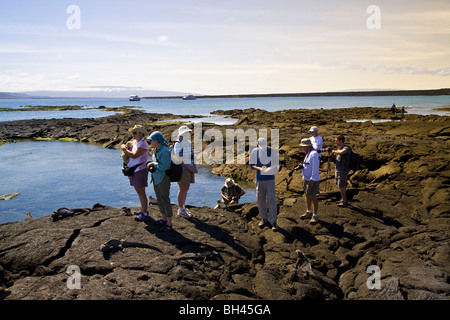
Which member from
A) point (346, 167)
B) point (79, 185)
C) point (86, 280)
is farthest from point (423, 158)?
point (79, 185)

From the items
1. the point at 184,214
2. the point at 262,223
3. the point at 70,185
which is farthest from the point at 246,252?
the point at 70,185

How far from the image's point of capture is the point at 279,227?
816 cm

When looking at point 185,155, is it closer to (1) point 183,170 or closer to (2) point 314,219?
(1) point 183,170

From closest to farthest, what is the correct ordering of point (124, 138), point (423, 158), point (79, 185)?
1. point (423, 158)
2. point (79, 185)
3. point (124, 138)

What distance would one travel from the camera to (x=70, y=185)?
17.3m

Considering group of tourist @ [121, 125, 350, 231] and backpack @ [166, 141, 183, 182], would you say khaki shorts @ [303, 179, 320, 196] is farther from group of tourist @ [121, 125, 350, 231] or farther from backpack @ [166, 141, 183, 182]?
backpack @ [166, 141, 183, 182]

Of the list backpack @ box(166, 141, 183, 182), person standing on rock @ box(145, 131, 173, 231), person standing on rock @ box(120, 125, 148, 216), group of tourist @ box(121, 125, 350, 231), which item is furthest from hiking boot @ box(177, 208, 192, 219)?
backpack @ box(166, 141, 183, 182)

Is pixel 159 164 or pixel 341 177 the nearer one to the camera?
pixel 159 164

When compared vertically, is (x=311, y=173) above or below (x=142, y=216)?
above

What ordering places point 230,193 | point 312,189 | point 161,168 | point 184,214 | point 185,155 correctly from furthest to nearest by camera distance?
point 230,193 < point 184,214 < point 312,189 < point 185,155 < point 161,168

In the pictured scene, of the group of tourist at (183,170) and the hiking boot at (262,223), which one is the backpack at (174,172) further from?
the hiking boot at (262,223)

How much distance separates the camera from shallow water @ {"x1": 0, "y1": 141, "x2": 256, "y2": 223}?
13.7 m
